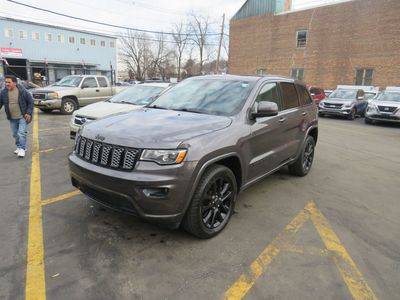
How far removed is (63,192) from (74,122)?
118 inches

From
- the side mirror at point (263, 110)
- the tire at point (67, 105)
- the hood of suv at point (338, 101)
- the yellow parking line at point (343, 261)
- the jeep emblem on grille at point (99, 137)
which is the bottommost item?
the yellow parking line at point (343, 261)

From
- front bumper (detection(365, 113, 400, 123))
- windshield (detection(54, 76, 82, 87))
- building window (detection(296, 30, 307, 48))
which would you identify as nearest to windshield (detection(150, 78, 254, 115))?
windshield (detection(54, 76, 82, 87))

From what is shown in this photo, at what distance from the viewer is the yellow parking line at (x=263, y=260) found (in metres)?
2.71

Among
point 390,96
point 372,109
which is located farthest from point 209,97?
point 390,96

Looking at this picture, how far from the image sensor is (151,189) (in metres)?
2.95

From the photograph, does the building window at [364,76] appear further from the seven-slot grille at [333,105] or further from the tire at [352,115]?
the seven-slot grille at [333,105]

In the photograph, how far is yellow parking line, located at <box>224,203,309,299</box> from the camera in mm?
2715

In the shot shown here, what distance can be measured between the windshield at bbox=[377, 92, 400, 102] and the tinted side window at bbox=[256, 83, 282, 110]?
43.4ft

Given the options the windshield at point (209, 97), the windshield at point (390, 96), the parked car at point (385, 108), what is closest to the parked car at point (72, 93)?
the windshield at point (209, 97)

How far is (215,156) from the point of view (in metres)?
3.32

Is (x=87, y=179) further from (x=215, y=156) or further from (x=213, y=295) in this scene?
(x=213, y=295)

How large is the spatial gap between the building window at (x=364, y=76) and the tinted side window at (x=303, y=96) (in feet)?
84.1

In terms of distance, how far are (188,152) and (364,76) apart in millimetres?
29808

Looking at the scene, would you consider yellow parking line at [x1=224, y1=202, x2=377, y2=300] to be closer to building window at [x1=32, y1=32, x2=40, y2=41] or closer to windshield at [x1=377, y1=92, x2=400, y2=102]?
windshield at [x1=377, y1=92, x2=400, y2=102]
